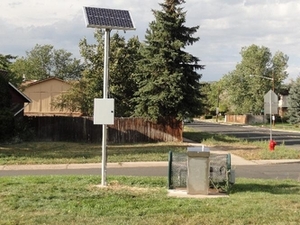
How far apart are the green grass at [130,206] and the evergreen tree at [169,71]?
61.2ft

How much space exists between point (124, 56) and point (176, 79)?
901cm

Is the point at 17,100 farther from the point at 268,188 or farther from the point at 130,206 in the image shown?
the point at 130,206

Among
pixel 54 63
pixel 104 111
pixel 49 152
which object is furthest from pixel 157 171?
pixel 54 63

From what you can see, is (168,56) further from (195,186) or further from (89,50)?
(195,186)

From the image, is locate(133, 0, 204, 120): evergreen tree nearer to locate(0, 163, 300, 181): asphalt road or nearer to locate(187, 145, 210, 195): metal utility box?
→ locate(0, 163, 300, 181): asphalt road

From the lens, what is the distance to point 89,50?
36.9 metres

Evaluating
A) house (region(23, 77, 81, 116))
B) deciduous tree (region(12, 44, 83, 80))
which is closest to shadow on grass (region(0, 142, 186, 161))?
house (region(23, 77, 81, 116))

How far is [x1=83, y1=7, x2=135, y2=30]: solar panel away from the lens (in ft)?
33.5

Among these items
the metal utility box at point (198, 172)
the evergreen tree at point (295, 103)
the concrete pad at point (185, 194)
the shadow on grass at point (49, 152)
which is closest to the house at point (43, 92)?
the shadow on grass at point (49, 152)

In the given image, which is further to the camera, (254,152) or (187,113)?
(187,113)

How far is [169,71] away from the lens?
29281mm

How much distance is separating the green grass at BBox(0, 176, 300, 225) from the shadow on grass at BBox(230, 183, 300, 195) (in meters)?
0.02

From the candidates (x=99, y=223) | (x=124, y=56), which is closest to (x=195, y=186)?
(x=99, y=223)

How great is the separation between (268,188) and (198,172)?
87.8 inches
